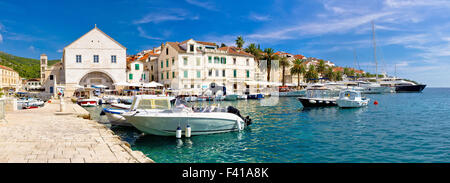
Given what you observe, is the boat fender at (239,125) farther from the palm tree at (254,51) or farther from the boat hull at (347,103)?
the palm tree at (254,51)

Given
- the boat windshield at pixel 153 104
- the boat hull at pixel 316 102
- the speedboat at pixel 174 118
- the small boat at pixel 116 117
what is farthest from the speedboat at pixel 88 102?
the boat hull at pixel 316 102

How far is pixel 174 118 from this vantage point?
13.2 metres

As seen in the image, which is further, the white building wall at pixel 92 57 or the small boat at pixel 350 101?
the white building wall at pixel 92 57

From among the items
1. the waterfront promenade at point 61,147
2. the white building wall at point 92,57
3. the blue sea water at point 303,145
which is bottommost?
the blue sea water at point 303,145

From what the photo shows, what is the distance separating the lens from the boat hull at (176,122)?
516 inches

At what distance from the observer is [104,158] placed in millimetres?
6863

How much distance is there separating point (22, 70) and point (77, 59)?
10368cm

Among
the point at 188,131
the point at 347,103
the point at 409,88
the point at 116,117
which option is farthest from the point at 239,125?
the point at 409,88

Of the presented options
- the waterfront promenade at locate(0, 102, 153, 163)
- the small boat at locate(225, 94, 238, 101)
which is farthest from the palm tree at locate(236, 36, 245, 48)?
the waterfront promenade at locate(0, 102, 153, 163)

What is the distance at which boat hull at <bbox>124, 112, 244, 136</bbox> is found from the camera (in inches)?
516

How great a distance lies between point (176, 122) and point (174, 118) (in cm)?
28

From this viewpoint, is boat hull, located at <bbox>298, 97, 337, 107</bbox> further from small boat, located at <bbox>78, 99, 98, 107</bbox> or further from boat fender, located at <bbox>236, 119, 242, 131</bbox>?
small boat, located at <bbox>78, 99, 98, 107</bbox>

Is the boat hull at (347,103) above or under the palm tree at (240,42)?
under
